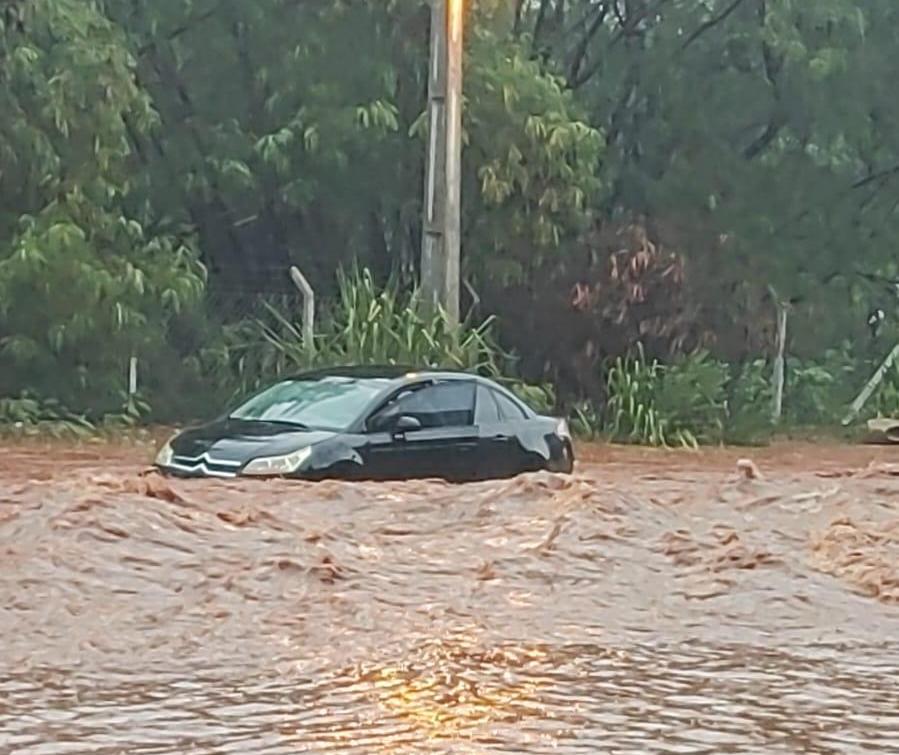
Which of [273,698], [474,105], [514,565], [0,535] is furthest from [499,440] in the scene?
[474,105]

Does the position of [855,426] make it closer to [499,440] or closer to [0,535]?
[499,440]

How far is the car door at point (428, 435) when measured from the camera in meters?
14.6

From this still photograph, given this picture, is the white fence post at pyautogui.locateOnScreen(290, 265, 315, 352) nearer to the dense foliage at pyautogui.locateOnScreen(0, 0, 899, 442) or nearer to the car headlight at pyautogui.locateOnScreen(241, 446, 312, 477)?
the dense foliage at pyautogui.locateOnScreen(0, 0, 899, 442)

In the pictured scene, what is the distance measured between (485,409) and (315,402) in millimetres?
1487

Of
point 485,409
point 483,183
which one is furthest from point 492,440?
point 483,183

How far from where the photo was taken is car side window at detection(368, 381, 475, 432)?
14.8 m

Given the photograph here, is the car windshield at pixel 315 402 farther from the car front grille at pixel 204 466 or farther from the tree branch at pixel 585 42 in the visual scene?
the tree branch at pixel 585 42

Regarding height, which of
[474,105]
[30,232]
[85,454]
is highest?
[474,105]

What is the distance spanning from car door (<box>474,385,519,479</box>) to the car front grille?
229 centimetres

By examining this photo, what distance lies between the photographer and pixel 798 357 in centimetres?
2962

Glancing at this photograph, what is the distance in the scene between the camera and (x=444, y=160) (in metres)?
21.8

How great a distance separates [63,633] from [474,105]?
16208 millimetres

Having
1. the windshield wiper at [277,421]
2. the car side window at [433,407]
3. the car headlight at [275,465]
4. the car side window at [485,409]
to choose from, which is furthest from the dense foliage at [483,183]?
the car headlight at [275,465]

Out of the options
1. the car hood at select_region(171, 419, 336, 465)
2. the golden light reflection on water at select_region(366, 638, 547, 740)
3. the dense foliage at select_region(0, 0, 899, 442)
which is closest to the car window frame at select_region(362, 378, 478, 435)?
the car hood at select_region(171, 419, 336, 465)
